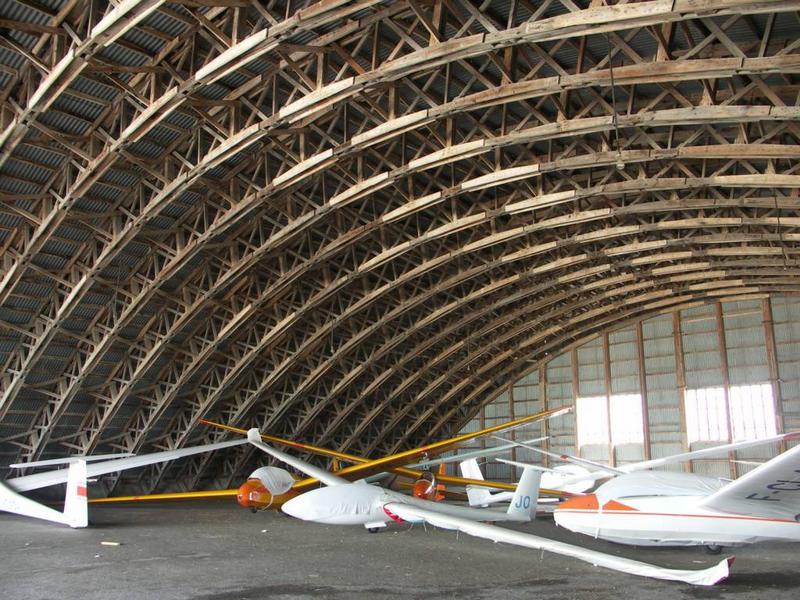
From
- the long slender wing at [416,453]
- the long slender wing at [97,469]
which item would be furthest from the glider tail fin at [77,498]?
the long slender wing at [416,453]

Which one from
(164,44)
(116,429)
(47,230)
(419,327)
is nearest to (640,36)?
(164,44)

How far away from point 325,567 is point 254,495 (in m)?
7.43

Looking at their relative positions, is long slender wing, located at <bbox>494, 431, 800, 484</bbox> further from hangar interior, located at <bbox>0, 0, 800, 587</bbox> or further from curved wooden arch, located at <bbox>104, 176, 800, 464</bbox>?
curved wooden arch, located at <bbox>104, 176, 800, 464</bbox>

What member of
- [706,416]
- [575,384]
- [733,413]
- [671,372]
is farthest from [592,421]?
[733,413]

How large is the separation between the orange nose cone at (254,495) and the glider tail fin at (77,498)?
3.90 m

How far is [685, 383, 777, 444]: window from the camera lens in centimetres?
3403

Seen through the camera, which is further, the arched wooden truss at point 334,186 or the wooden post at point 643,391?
the wooden post at point 643,391

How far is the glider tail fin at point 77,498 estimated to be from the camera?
16578 mm

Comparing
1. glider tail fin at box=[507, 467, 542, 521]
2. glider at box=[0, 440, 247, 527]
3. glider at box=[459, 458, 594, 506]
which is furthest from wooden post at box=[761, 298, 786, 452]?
glider at box=[0, 440, 247, 527]

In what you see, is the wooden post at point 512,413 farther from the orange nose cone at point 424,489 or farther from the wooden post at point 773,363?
the orange nose cone at point 424,489

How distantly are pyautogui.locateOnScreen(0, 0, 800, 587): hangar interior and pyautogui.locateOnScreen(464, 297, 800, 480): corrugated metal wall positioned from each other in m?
0.14

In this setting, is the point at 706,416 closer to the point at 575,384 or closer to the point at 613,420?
the point at 613,420

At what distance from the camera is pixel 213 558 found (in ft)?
42.2

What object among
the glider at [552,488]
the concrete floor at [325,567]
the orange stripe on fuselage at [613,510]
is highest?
the orange stripe on fuselage at [613,510]
